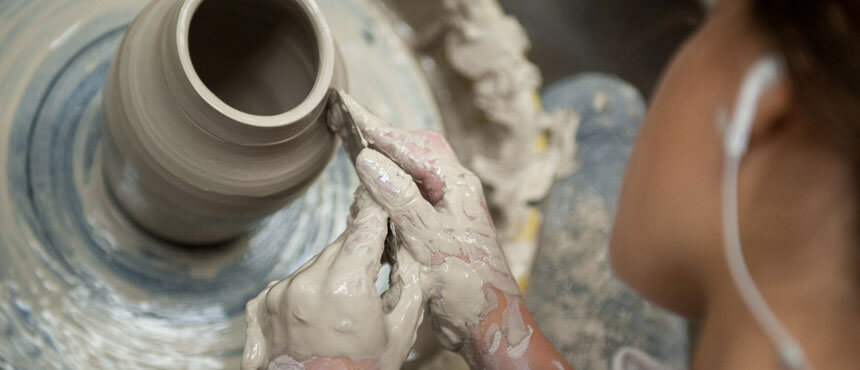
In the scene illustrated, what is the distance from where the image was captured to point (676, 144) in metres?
0.80

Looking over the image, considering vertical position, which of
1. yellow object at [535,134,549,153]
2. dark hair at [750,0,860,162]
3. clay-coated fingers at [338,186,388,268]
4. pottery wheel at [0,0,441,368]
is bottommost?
yellow object at [535,134,549,153]

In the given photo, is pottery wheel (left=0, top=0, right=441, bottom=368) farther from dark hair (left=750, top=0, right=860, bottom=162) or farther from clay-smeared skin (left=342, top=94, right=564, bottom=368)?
dark hair (left=750, top=0, right=860, bottom=162)

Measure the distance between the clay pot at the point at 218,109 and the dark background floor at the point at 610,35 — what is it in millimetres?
1822

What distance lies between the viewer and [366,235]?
0.86m

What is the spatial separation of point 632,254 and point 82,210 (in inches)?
36.2

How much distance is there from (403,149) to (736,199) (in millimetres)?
441

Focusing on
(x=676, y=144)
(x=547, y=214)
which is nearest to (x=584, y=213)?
(x=547, y=214)

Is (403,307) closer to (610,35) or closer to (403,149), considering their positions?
(403,149)

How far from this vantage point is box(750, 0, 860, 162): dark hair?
0.56m

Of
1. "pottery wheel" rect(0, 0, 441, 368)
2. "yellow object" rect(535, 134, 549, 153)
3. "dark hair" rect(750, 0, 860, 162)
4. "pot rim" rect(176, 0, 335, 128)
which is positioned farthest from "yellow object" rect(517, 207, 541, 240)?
"dark hair" rect(750, 0, 860, 162)

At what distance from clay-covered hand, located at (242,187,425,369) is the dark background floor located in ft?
6.43

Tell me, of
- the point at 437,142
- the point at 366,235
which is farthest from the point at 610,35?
the point at 366,235

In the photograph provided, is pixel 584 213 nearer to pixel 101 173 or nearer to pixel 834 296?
pixel 834 296

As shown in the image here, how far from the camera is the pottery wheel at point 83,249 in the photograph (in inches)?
41.9
